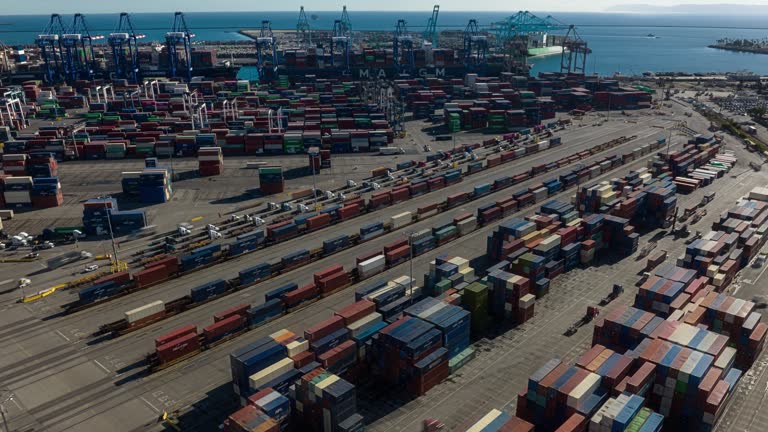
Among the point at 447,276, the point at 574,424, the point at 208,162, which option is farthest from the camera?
the point at 208,162

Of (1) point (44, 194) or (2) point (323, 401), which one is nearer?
(2) point (323, 401)

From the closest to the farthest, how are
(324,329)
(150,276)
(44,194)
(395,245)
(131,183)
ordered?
(324,329) → (150,276) → (395,245) → (44,194) → (131,183)

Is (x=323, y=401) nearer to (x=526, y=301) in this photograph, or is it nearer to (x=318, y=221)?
(x=526, y=301)

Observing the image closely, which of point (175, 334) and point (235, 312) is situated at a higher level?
point (235, 312)

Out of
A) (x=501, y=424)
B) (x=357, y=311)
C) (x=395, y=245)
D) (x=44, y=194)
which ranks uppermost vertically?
(x=44, y=194)

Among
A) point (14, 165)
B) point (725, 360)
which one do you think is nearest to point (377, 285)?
point (725, 360)

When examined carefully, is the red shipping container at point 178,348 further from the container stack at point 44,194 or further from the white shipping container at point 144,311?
the container stack at point 44,194

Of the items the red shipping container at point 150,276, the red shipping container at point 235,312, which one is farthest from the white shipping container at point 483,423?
the red shipping container at point 150,276
